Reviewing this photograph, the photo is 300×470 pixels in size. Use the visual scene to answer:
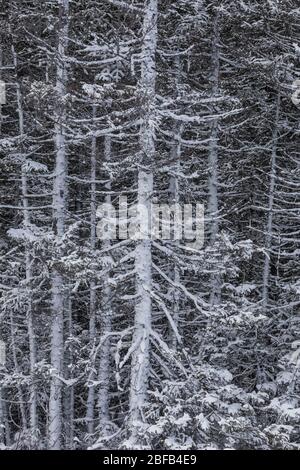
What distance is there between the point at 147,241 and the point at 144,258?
1.19 feet

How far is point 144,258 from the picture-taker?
431 inches

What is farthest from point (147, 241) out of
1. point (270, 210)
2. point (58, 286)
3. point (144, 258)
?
point (270, 210)

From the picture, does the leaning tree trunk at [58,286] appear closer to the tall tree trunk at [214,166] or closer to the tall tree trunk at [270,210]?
the tall tree trunk at [214,166]

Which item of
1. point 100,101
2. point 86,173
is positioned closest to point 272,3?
point 100,101

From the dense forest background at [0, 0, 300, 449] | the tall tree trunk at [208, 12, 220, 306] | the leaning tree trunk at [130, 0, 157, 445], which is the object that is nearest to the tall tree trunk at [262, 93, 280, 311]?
the dense forest background at [0, 0, 300, 449]

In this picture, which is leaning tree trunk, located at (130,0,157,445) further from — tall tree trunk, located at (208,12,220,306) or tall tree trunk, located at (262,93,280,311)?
tall tree trunk, located at (262,93,280,311)

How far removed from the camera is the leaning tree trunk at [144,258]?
1062 cm

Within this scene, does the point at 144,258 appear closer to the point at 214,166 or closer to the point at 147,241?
the point at 147,241

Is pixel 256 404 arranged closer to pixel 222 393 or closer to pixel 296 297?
pixel 222 393

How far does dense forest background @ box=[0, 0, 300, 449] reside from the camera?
10641 millimetres

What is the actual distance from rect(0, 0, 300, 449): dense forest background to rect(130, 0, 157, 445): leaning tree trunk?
3 cm

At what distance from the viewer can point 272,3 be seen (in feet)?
44.9

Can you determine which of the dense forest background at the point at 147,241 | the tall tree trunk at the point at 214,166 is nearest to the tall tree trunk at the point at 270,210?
the dense forest background at the point at 147,241

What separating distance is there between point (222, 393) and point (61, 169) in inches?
267
